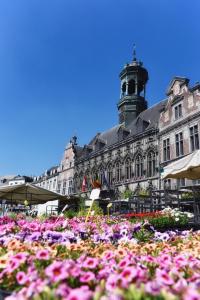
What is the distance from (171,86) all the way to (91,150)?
1952 centimetres

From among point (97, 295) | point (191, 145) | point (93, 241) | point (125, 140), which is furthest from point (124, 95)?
point (97, 295)

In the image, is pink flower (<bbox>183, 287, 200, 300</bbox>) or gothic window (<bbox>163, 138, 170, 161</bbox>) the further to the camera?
gothic window (<bbox>163, 138, 170, 161</bbox>)

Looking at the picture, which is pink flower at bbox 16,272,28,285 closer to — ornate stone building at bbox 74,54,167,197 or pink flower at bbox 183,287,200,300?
pink flower at bbox 183,287,200,300

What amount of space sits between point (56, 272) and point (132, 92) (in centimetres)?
4296

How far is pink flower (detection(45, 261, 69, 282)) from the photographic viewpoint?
6.85ft

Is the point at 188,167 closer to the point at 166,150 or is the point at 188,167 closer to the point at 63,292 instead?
the point at 63,292

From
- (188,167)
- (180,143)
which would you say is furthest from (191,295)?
(180,143)

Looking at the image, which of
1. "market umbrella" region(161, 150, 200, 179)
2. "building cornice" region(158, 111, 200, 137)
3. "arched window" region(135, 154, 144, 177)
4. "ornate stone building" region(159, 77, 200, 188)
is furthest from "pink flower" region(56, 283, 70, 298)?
"arched window" region(135, 154, 144, 177)

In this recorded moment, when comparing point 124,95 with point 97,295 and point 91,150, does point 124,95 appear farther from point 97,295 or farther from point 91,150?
point 97,295

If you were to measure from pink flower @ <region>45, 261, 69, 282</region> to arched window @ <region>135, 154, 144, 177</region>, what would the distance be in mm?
32078

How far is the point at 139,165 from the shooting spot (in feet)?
113

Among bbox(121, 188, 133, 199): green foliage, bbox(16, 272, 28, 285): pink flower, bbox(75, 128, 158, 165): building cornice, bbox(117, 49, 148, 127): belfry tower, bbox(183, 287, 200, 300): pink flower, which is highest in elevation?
bbox(117, 49, 148, 127): belfry tower

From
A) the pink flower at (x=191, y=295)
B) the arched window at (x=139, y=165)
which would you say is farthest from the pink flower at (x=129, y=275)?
the arched window at (x=139, y=165)

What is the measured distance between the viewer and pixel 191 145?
1065 inches
